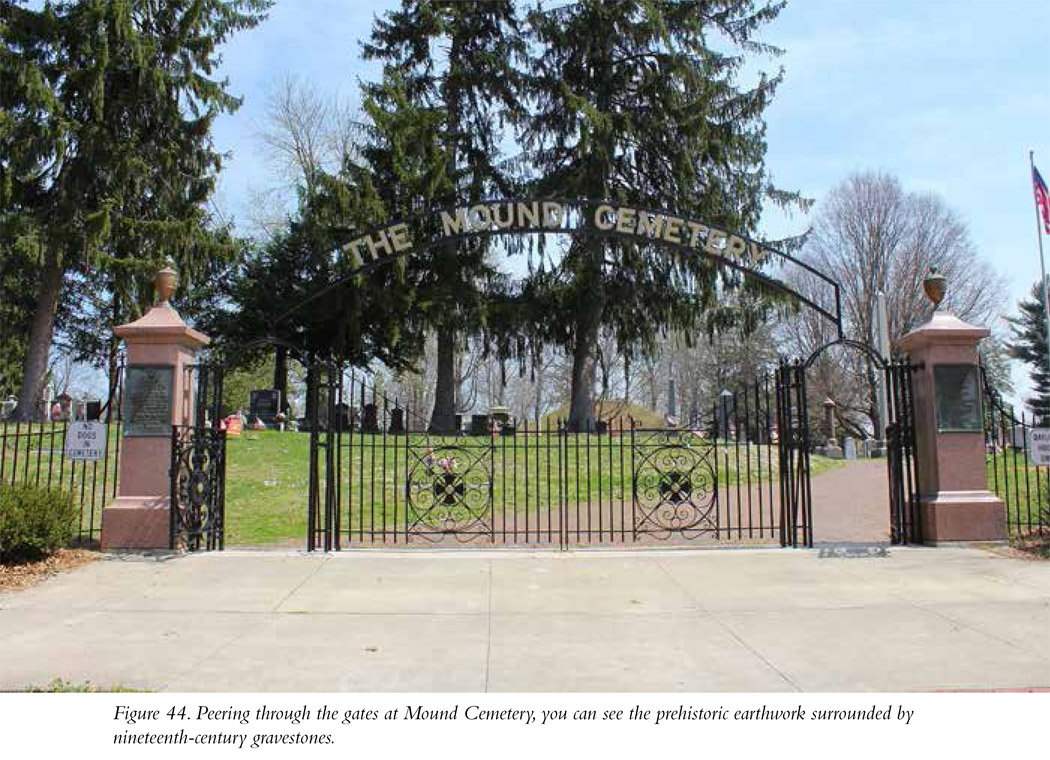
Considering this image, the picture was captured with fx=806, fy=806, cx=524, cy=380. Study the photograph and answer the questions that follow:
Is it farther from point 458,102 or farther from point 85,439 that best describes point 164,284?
point 458,102

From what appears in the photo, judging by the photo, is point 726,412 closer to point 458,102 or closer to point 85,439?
point 85,439

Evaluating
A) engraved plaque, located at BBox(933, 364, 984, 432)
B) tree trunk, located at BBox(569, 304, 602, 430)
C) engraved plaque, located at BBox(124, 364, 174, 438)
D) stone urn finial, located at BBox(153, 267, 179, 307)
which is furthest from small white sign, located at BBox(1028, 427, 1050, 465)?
tree trunk, located at BBox(569, 304, 602, 430)

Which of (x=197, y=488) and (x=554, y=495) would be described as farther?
(x=554, y=495)

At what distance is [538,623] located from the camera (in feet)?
22.0

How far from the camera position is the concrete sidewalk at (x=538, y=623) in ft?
17.3

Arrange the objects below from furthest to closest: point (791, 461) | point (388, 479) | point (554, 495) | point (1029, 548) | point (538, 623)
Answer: point (388, 479) < point (554, 495) < point (791, 461) < point (1029, 548) < point (538, 623)

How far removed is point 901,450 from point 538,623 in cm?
658

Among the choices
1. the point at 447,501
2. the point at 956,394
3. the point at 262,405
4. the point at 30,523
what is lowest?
the point at 30,523

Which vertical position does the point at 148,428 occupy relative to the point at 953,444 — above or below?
above

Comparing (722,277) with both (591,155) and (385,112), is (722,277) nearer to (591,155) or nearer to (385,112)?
(591,155)

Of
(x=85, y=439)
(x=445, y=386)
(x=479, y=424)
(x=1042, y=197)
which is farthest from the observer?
(x=445, y=386)

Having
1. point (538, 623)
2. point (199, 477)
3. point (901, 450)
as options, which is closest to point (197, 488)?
point (199, 477)

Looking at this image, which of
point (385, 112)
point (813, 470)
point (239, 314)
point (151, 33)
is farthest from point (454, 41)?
point (813, 470)

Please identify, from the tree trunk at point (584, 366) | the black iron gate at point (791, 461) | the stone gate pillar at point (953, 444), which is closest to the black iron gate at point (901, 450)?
the stone gate pillar at point (953, 444)
